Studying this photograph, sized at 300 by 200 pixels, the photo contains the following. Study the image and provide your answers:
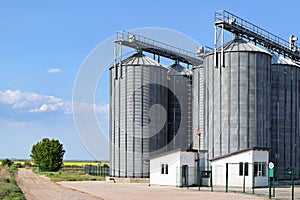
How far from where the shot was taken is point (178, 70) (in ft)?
224

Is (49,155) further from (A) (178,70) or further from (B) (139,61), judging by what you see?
(B) (139,61)

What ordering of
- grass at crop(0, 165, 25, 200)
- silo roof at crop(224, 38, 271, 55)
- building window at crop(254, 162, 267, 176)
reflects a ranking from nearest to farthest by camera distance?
grass at crop(0, 165, 25, 200) < building window at crop(254, 162, 267, 176) < silo roof at crop(224, 38, 271, 55)

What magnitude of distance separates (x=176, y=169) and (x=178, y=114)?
1675cm

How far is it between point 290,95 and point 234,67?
9.92 meters

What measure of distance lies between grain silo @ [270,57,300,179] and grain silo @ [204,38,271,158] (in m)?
3.49

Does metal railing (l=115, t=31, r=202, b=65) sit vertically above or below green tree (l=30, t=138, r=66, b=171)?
above

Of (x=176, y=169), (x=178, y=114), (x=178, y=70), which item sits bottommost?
(x=176, y=169)

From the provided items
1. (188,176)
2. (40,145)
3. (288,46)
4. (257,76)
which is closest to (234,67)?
(257,76)

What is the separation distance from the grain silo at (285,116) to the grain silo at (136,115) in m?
13.7

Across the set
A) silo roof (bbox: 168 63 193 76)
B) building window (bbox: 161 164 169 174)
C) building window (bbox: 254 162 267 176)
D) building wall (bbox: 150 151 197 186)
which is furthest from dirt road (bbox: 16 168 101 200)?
silo roof (bbox: 168 63 193 76)

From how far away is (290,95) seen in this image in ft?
188

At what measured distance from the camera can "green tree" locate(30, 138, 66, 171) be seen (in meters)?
98.2

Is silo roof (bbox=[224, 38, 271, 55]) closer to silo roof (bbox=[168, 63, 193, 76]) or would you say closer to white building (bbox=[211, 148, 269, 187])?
white building (bbox=[211, 148, 269, 187])

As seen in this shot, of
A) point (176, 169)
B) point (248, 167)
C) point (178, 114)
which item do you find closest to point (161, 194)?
point (176, 169)
